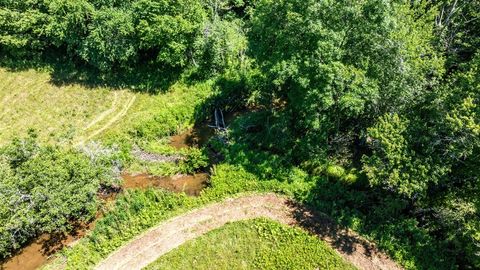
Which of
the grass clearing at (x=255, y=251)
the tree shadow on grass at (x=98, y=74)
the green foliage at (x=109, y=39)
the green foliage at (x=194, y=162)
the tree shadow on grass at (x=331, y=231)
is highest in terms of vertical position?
the green foliage at (x=109, y=39)

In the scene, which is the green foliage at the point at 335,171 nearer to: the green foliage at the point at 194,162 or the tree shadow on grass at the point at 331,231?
the tree shadow on grass at the point at 331,231

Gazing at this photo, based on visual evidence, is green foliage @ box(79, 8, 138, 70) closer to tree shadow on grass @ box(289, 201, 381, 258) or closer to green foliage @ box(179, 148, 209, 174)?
green foliage @ box(179, 148, 209, 174)

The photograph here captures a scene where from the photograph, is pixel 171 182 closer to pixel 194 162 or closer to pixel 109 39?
pixel 194 162

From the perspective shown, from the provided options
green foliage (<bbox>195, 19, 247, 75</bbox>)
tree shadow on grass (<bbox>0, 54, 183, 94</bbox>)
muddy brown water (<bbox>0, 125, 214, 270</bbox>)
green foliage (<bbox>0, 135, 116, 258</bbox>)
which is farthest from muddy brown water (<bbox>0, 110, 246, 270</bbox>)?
tree shadow on grass (<bbox>0, 54, 183, 94</bbox>)

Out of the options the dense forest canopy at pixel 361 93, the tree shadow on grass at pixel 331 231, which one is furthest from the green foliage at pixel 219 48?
the tree shadow on grass at pixel 331 231

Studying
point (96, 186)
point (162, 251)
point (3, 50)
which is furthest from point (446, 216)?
point (3, 50)
